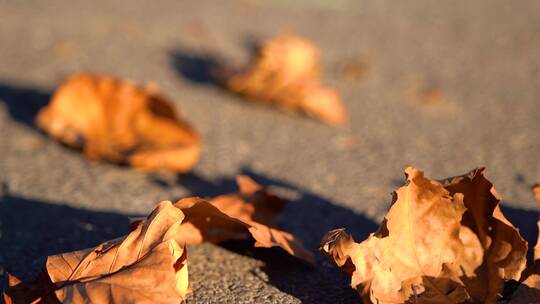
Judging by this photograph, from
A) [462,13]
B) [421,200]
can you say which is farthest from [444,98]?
[421,200]

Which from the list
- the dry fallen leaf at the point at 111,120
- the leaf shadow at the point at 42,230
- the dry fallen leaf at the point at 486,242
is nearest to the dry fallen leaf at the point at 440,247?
the dry fallen leaf at the point at 486,242

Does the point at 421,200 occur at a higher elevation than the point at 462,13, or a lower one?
lower

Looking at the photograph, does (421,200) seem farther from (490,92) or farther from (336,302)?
(490,92)

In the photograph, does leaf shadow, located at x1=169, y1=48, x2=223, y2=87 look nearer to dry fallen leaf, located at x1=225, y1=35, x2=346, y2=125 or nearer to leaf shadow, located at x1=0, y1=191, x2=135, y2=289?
dry fallen leaf, located at x1=225, y1=35, x2=346, y2=125

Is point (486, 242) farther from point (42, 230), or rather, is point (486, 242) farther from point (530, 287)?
point (42, 230)

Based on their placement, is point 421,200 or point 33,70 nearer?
point 421,200

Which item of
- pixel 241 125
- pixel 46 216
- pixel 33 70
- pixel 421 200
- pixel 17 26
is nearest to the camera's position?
pixel 421 200

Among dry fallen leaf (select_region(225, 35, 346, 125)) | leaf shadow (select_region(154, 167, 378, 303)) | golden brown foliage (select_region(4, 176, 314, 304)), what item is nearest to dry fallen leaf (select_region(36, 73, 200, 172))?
leaf shadow (select_region(154, 167, 378, 303))

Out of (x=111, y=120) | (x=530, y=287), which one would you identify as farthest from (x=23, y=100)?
(x=530, y=287)
